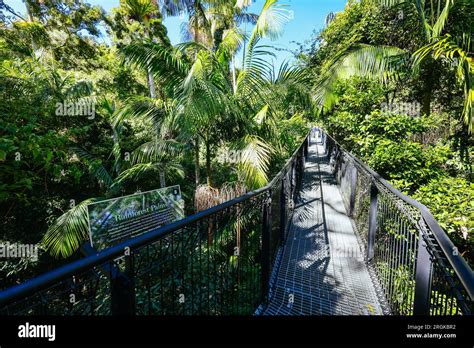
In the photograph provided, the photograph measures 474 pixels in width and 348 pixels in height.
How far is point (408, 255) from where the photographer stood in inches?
96.9

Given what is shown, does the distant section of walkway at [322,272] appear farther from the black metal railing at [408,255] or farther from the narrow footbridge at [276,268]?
the black metal railing at [408,255]

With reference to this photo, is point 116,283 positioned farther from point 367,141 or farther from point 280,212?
point 367,141

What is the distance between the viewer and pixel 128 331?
1145mm

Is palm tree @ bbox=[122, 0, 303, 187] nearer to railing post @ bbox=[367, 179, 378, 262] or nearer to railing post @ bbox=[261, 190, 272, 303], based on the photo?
railing post @ bbox=[261, 190, 272, 303]

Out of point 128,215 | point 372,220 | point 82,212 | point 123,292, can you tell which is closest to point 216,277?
point 123,292

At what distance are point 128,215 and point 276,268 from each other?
2.73 m

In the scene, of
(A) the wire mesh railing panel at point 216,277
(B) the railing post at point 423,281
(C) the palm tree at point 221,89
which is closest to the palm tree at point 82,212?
(C) the palm tree at point 221,89

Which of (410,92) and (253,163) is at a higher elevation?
(410,92)

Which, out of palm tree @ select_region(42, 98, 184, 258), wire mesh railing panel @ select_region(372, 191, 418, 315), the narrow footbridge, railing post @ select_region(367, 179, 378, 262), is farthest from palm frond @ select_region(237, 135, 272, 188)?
palm tree @ select_region(42, 98, 184, 258)

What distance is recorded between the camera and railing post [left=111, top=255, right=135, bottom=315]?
110 centimetres

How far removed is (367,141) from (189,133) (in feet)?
11.6

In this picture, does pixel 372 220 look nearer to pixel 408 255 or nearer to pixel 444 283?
pixel 408 255

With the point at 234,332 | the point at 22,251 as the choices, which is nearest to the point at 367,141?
the point at 234,332

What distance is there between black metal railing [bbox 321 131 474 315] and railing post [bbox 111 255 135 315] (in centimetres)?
146
